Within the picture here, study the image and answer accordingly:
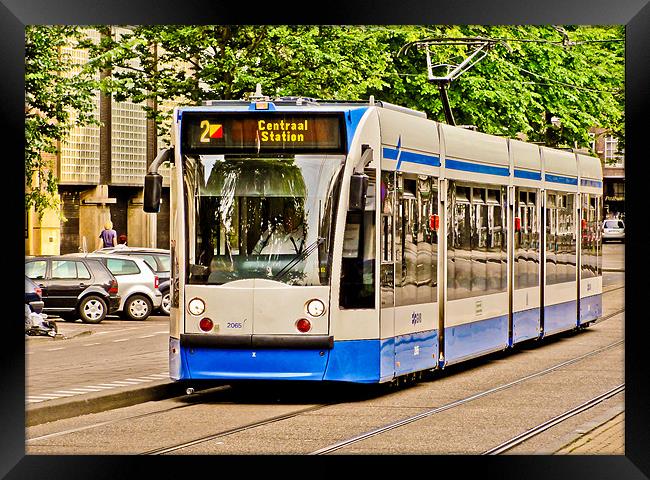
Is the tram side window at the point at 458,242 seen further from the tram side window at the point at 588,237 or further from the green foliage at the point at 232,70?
the green foliage at the point at 232,70

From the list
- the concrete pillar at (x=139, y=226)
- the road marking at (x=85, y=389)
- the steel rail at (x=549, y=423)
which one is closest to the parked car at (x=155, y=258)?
the concrete pillar at (x=139, y=226)

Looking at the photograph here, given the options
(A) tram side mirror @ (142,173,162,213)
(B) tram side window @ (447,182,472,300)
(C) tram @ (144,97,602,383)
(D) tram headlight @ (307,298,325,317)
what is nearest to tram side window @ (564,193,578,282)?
(B) tram side window @ (447,182,472,300)

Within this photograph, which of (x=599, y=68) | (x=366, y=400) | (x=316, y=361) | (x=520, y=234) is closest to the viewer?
(x=316, y=361)

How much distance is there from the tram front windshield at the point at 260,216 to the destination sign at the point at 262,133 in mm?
93

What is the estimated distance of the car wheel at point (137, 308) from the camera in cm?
3161

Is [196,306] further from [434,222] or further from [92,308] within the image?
[92,308]

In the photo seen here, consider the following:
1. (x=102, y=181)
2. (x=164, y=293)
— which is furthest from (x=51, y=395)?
(x=102, y=181)

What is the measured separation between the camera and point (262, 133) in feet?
51.3

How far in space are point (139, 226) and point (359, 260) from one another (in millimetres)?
34058

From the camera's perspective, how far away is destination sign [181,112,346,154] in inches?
613

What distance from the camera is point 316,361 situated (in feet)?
50.1
